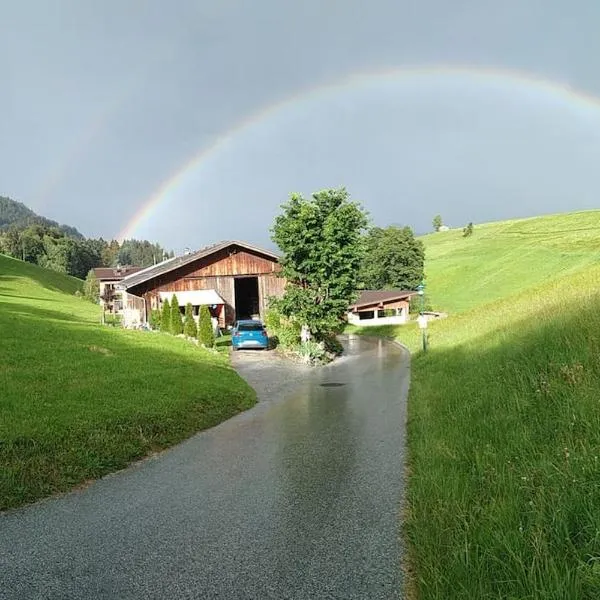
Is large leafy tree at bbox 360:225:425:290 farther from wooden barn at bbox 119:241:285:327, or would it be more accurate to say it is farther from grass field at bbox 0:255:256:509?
grass field at bbox 0:255:256:509

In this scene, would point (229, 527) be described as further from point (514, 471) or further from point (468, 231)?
point (468, 231)

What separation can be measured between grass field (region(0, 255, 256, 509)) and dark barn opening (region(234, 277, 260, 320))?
24.4 metres

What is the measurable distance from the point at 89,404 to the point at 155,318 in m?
24.5

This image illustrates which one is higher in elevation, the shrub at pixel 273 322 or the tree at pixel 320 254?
the tree at pixel 320 254

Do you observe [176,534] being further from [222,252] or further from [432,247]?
[432,247]

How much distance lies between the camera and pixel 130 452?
855 cm

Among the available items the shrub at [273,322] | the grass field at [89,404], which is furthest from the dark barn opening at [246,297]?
the grass field at [89,404]

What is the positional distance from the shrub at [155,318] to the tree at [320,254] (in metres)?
10.9

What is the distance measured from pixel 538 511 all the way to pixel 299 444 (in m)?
5.50

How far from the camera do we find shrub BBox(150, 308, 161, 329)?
33844 mm

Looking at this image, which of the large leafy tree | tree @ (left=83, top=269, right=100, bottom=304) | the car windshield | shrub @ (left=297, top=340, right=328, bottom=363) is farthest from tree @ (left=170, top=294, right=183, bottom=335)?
tree @ (left=83, top=269, right=100, bottom=304)

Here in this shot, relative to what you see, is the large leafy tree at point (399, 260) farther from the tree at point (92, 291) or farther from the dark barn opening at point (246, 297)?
the tree at point (92, 291)

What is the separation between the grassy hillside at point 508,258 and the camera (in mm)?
69875

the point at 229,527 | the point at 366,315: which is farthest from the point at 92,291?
the point at 229,527
